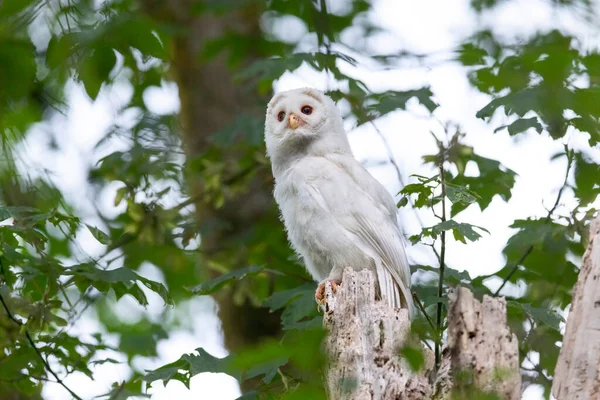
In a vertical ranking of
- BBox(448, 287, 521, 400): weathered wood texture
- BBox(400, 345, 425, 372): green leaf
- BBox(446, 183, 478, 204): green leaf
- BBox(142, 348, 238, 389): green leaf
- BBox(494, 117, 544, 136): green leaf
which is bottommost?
BBox(400, 345, 425, 372): green leaf

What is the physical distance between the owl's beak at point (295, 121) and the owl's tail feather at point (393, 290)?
1090 millimetres

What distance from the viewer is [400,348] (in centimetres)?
235

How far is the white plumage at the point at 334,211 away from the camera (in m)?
4.48

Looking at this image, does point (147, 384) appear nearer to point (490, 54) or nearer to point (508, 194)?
point (508, 194)

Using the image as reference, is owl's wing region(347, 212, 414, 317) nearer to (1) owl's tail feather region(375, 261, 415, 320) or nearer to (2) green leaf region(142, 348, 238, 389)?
(1) owl's tail feather region(375, 261, 415, 320)

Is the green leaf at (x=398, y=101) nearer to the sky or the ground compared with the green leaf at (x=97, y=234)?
nearer to the sky

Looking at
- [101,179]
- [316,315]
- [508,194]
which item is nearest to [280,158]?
[316,315]

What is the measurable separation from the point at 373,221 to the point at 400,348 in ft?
7.43

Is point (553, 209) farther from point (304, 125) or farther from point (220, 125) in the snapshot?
point (220, 125)

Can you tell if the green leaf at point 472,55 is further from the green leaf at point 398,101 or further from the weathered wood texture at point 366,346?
the weathered wood texture at point 366,346

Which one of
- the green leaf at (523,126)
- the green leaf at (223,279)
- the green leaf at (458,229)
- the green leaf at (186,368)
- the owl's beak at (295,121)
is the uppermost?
the owl's beak at (295,121)

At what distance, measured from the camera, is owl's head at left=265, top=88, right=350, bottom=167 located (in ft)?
16.9

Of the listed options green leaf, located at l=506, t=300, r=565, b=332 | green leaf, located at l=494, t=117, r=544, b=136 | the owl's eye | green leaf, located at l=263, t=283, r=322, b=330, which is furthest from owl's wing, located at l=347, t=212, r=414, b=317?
the owl's eye

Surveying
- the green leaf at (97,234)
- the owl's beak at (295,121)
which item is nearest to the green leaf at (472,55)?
the owl's beak at (295,121)
